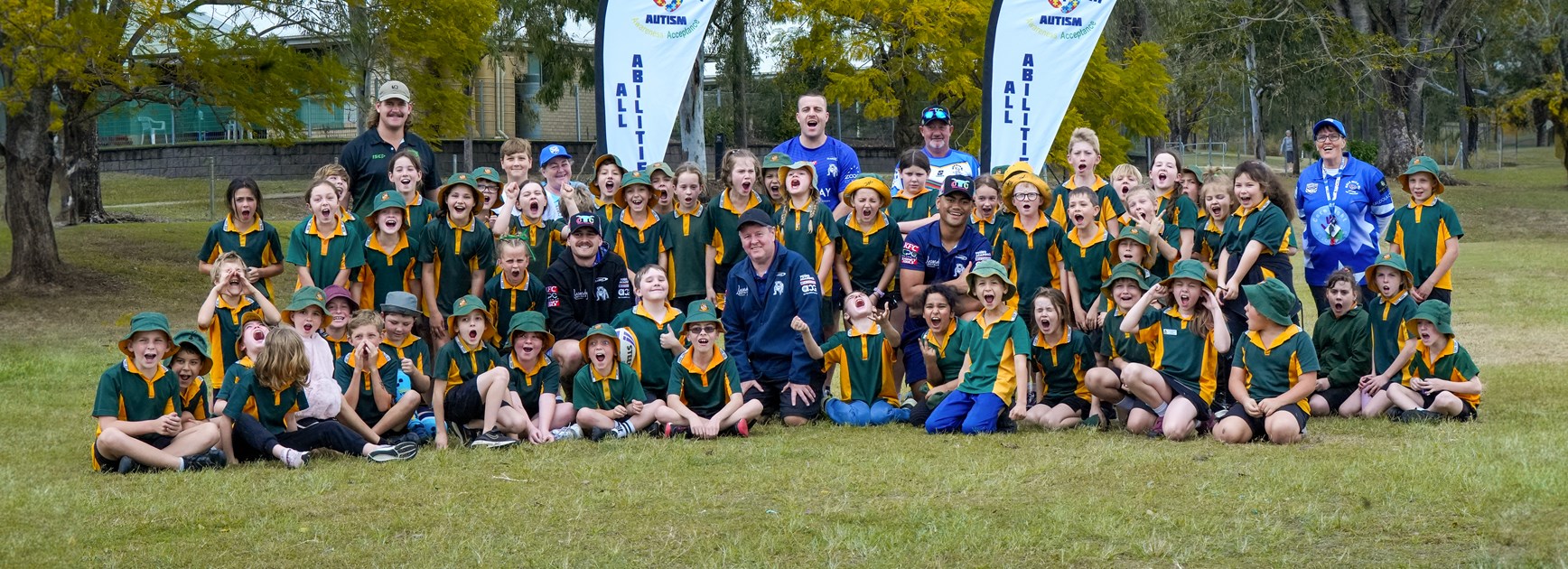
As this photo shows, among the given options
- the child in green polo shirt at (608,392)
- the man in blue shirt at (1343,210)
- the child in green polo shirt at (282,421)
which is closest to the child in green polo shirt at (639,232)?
the child in green polo shirt at (608,392)

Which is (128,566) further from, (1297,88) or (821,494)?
(1297,88)

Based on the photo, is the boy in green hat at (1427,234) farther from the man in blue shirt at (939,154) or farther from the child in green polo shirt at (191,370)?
the child in green polo shirt at (191,370)

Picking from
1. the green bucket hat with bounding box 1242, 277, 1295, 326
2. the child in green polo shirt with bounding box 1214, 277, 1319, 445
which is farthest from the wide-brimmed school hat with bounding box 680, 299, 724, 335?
the green bucket hat with bounding box 1242, 277, 1295, 326

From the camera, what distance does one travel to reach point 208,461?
7.77 metres

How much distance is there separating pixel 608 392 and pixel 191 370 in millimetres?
2265

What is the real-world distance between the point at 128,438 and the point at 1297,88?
46363 millimetres

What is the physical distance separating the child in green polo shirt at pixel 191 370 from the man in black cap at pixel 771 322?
9.86 ft

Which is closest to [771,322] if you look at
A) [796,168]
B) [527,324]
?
[796,168]

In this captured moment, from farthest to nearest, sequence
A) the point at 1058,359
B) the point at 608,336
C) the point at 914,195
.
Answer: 1. the point at 914,195
2. the point at 1058,359
3. the point at 608,336

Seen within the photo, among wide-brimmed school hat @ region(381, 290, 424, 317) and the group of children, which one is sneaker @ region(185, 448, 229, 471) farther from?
wide-brimmed school hat @ region(381, 290, 424, 317)

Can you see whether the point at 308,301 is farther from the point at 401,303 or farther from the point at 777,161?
the point at 777,161

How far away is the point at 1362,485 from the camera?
6543 mm

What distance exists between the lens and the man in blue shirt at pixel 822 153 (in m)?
10.3

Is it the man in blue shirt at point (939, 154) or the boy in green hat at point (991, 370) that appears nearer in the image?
the boy in green hat at point (991, 370)
